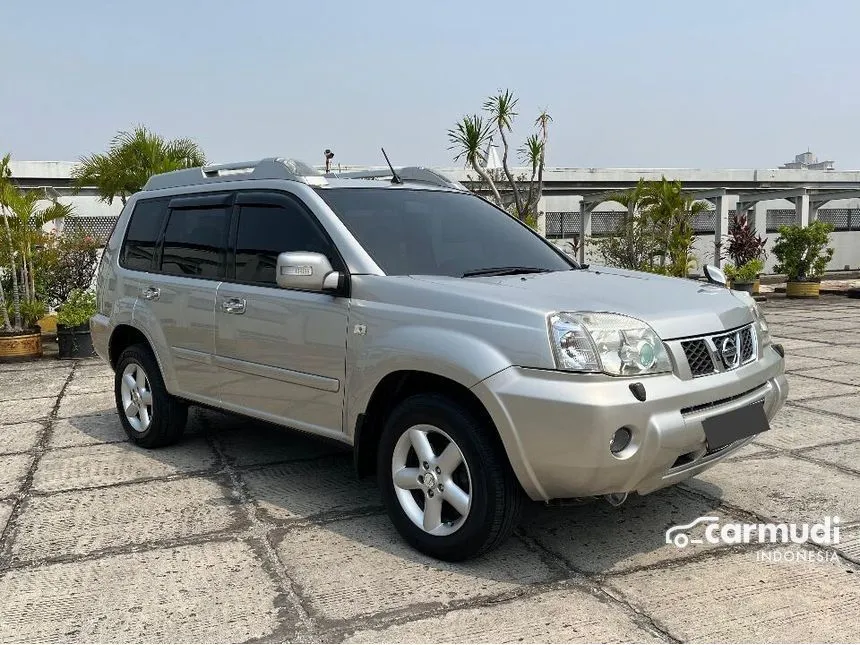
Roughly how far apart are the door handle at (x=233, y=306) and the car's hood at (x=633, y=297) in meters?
1.13

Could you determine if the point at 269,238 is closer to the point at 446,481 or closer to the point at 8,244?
the point at 446,481

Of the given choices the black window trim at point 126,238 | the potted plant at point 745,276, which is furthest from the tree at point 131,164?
the potted plant at point 745,276

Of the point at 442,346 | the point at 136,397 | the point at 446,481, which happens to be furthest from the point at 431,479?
the point at 136,397

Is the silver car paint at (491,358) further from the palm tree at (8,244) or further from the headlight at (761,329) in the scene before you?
the palm tree at (8,244)

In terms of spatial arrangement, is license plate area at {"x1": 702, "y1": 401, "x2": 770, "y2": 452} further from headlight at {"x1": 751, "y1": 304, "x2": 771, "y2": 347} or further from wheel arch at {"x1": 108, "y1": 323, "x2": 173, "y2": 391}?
wheel arch at {"x1": 108, "y1": 323, "x2": 173, "y2": 391}

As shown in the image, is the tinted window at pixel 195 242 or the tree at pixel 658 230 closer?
the tinted window at pixel 195 242

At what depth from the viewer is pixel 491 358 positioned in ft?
10.4

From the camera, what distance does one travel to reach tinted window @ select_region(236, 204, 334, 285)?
4088 millimetres

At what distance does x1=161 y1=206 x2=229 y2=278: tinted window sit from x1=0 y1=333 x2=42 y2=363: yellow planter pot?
584cm

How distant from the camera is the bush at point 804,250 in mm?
17172

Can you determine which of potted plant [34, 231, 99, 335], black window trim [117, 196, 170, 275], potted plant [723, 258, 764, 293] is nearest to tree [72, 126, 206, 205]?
potted plant [34, 231, 99, 335]

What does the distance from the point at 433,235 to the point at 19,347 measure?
304 inches

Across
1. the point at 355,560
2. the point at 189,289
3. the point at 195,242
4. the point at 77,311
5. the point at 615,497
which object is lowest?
the point at 355,560

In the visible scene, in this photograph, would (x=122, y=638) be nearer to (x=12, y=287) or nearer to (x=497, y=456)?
(x=497, y=456)
